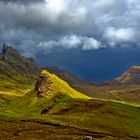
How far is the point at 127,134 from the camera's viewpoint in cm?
15850

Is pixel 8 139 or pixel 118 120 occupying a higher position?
pixel 118 120

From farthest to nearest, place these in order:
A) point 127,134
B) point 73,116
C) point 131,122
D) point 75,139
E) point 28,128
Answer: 1. point 73,116
2. point 131,122
3. point 127,134
4. point 28,128
5. point 75,139

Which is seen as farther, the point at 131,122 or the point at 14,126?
the point at 131,122

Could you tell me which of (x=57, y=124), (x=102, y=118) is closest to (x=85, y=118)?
(x=102, y=118)

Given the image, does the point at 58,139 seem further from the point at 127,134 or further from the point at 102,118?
the point at 102,118

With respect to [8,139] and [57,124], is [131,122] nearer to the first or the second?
[57,124]

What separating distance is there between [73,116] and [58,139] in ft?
308

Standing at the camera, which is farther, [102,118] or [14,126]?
[102,118]

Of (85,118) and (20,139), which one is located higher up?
(85,118)

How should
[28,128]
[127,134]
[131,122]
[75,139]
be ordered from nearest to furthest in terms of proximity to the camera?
[75,139] → [28,128] → [127,134] → [131,122]

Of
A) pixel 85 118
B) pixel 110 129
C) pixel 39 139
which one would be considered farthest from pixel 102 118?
pixel 39 139

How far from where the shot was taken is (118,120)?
18588 centimetres

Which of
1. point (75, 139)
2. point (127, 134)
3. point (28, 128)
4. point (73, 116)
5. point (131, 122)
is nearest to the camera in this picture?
point (75, 139)

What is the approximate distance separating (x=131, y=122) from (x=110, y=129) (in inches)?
753
